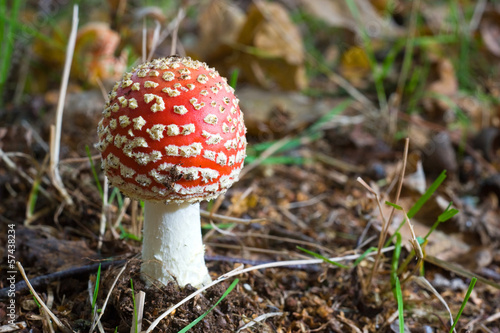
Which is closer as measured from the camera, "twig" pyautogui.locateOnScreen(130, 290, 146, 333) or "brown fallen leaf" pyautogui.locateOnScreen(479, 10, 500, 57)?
"twig" pyautogui.locateOnScreen(130, 290, 146, 333)

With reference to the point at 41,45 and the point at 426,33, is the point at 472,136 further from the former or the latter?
the point at 41,45

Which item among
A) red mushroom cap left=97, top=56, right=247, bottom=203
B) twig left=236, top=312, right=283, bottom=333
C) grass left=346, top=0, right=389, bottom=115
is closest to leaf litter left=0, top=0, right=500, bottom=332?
twig left=236, top=312, right=283, bottom=333

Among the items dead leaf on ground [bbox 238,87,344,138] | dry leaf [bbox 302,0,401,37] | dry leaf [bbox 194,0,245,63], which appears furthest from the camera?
dry leaf [bbox 194,0,245,63]

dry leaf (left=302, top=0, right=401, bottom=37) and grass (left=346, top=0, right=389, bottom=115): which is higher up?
dry leaf (left=302, top=0, right=401, bottom=37)

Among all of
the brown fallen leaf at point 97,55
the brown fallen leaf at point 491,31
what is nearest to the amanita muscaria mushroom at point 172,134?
the brown fallen leaf at point 97,55

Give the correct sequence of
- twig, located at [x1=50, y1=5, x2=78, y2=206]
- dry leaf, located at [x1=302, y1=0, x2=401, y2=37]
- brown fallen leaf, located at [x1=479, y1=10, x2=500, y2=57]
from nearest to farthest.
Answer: twig, located at [x1=50, y1=5, x2=78, y2=206]
dry leaf, located at [x1=302, y1=0, x2=401, y2=37]
brown fallen leaf, located at [x1=479, y1=10, x2=500, y2=57]

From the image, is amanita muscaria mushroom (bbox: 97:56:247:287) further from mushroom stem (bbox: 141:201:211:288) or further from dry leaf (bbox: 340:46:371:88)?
dry leaf (bbox: 340:46:371:88)

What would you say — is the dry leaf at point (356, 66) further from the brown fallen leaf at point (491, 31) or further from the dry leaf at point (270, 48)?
the brown fallen leaf at point (491, 31)
